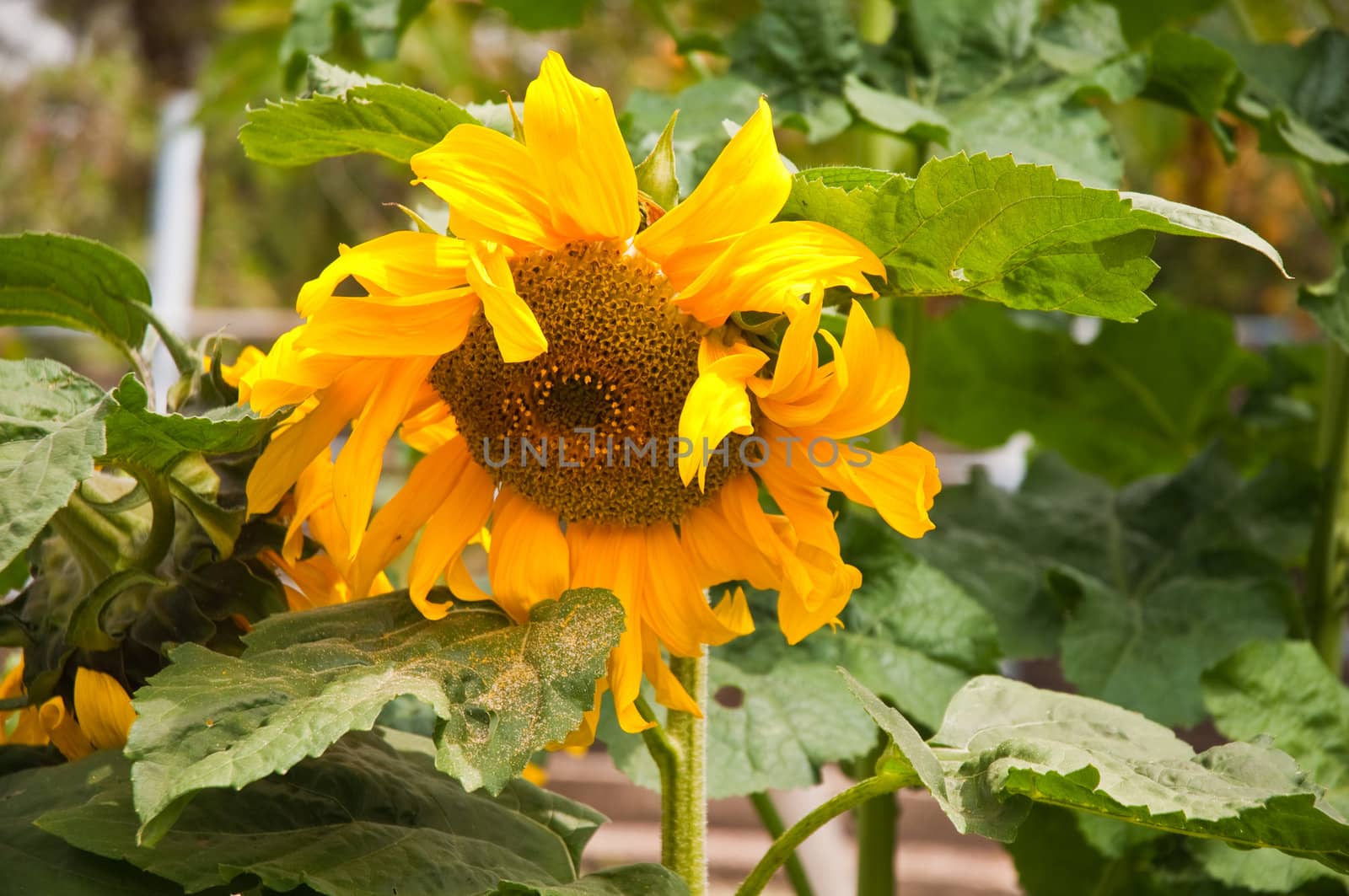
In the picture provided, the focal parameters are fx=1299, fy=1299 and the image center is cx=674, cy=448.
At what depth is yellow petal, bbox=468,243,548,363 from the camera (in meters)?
0.38

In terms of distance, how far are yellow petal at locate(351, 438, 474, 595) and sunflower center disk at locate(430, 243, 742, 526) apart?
0.04 ft

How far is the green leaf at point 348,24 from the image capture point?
746mm

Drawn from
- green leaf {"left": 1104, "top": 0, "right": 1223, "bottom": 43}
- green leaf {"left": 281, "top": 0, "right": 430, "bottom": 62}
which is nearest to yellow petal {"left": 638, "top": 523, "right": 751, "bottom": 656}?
green leaf {"left": 281, "top": 0, "right": 430, "bottom": 62}

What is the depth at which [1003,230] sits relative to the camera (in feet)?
1.31

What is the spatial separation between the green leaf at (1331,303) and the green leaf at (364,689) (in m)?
0.43

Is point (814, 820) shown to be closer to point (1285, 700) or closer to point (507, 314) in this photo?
point (507, 314)

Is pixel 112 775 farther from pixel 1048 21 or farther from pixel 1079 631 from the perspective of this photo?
pixel 1048 21

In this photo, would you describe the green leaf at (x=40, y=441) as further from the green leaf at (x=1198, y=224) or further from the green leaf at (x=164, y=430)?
the green leaf at (x=1198, y=224)


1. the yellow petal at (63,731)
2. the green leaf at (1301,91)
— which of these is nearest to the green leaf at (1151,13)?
the green leaf at (1301,91)

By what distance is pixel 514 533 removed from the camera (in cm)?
45

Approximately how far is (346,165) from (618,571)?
5.87 meters

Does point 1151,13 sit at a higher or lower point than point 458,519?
higher

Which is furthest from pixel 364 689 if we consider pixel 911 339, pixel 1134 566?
pixel 1134 566

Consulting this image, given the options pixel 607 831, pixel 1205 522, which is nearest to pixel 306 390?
pixel 1205 522
